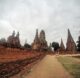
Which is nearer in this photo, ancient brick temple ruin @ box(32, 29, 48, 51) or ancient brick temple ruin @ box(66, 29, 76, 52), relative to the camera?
ancient brick temple ruin @ box(32, 29, 48, 51)

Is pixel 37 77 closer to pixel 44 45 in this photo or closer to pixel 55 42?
pixel 44 45

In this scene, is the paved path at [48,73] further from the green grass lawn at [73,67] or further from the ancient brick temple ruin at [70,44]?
the ancient brick temple ruin at [70,44]

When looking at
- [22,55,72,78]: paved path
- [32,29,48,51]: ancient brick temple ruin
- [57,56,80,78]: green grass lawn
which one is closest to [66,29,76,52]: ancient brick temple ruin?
[32,29,48,51]: ancient brick temple ruin

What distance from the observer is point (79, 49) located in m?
108

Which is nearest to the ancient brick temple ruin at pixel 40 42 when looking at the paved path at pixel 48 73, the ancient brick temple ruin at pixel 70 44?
the ancient brick temple ruin at pixel 70 44

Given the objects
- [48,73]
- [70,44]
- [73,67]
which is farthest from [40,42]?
[48,73]

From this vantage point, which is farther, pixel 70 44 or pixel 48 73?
pixel 70 44

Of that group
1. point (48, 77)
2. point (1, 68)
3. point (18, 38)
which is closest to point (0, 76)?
point (1, 68)

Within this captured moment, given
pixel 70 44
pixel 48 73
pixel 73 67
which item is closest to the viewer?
pixel 48 73

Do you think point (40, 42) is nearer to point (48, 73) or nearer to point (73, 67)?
point (73, 67)

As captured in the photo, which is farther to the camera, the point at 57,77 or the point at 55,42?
the point at 55,42

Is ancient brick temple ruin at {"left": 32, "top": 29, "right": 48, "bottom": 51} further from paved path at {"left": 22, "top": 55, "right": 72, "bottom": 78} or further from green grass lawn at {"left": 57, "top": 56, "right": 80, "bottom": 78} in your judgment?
paved path at {"left": 22, "top": 55, "right": 72, "bottom": 78}

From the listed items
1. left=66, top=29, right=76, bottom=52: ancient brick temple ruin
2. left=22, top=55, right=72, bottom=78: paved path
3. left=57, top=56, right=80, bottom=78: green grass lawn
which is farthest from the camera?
left=66, top=29, right=76, bottom=52: ancient brick temple ruin

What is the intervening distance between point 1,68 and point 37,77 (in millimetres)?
2693
